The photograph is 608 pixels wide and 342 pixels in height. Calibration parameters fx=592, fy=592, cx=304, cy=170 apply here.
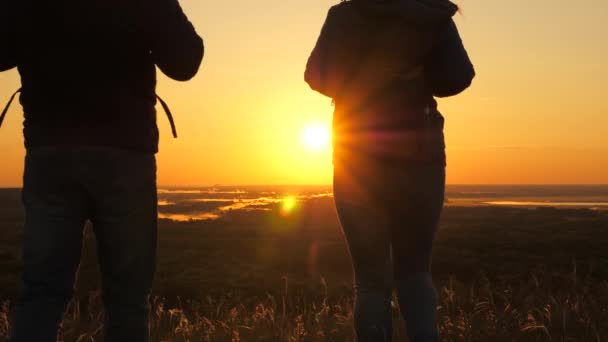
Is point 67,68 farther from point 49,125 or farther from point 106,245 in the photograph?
point 106,245

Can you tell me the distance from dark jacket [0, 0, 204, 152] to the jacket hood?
903 mm

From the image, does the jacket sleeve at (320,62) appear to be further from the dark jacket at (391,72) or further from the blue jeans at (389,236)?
the blue jeans at (389,236)

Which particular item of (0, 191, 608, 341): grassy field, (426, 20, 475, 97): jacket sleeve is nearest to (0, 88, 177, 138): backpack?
(426, 20, 475, 97): jacket sleeve

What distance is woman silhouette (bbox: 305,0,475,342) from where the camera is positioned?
95.3 inches

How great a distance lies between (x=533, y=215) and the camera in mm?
56312

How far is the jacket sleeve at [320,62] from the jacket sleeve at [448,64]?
445 mm

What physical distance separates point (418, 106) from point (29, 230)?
1.54m

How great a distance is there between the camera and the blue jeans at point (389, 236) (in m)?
2.42

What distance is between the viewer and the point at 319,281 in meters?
24.0

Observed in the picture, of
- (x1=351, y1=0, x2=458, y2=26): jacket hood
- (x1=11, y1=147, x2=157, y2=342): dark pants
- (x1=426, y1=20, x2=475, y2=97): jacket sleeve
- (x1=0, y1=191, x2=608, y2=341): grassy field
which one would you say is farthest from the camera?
(x1=0, y1=191, x2=608, y2=341): grassy field

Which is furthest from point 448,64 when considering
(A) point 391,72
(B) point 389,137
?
(B) point 389,137

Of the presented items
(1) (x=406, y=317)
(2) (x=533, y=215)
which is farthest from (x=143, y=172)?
(2) (x=533, y=215)

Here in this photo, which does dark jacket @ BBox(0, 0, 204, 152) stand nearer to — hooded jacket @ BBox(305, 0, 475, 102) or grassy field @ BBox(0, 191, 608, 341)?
hooded jacket @ BBox(305, 0, 475, 102)

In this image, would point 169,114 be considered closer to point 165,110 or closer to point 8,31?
point 165,110
